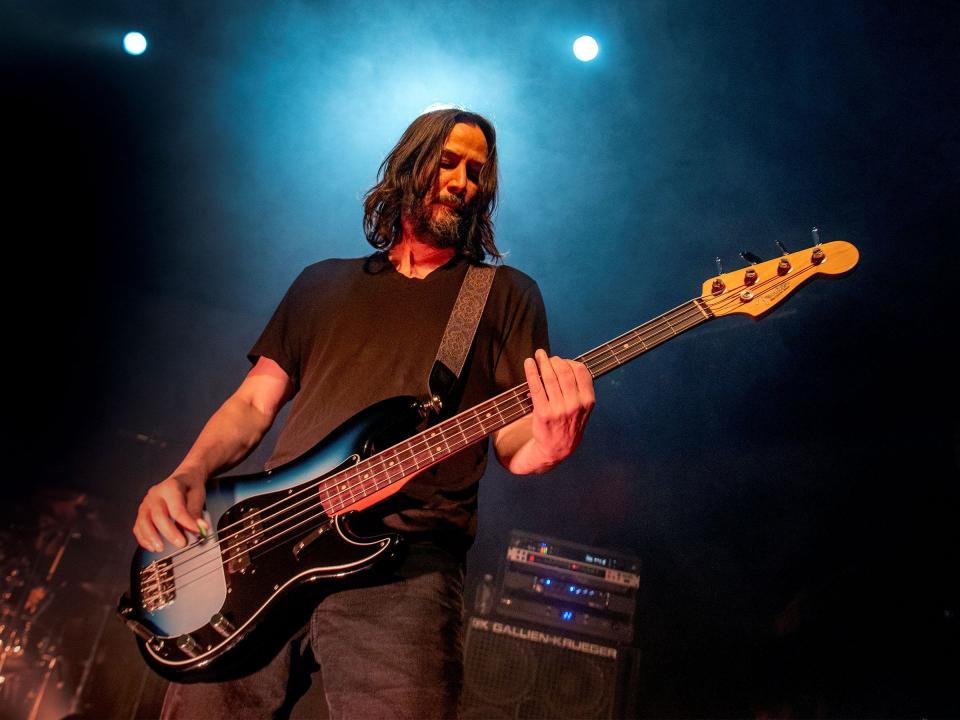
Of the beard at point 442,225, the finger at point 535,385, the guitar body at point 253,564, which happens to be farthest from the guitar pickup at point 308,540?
the beard at point 442,225

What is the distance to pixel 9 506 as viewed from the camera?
5426 mm

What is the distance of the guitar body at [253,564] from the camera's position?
187cm

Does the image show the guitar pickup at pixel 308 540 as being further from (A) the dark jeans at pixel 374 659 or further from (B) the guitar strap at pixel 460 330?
(B) the guitar strap at pixel 460 330

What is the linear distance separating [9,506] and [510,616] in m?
4.12

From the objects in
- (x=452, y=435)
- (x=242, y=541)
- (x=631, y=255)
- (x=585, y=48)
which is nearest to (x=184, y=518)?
(x=242, y=541)

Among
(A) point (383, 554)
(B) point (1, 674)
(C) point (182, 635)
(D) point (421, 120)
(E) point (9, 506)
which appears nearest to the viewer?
(A) point (383, 554)

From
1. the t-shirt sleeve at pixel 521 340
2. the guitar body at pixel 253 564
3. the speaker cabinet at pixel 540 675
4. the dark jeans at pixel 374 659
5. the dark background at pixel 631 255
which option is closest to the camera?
the dark jeans at pixel 374 659

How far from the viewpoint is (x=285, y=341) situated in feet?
8.50

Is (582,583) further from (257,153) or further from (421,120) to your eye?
(257,153)

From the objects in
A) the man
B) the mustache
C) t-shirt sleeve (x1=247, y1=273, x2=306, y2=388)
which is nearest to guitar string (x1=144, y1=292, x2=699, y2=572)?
the man

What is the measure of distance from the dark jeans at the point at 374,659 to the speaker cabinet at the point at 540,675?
239 cm

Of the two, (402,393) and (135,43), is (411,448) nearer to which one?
(402,393)

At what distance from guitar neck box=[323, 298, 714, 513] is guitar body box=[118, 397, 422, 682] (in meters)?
0.05

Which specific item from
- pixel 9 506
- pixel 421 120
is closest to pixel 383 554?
pixel 421 120
